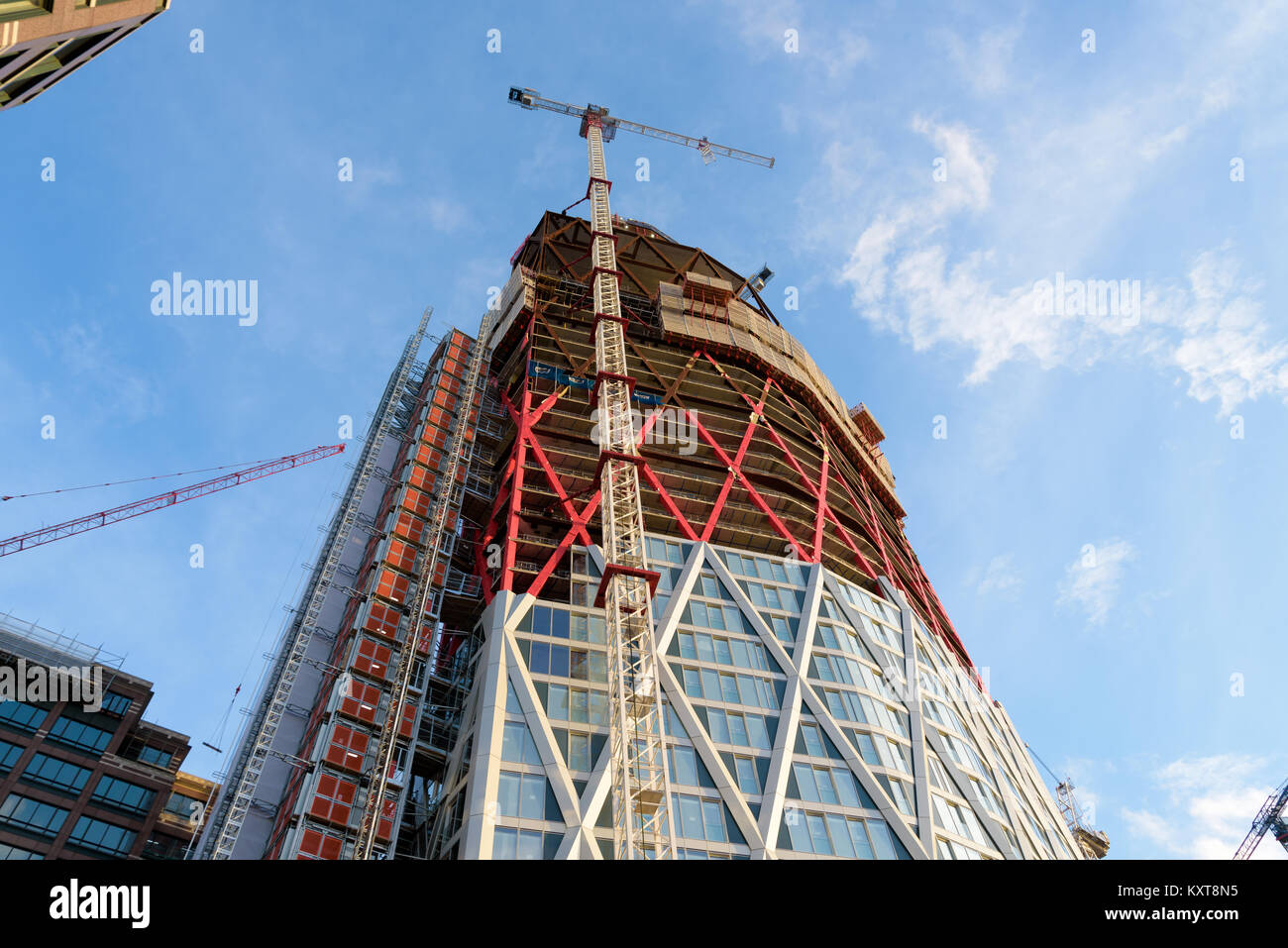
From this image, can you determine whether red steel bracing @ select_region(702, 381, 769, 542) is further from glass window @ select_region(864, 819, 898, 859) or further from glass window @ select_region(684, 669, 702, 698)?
glass window @ select_region(864, 819, 898, 859)

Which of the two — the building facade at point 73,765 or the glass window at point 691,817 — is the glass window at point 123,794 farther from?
the glass window at point 691,817

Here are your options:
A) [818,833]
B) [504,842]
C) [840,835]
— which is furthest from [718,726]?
[504,842]

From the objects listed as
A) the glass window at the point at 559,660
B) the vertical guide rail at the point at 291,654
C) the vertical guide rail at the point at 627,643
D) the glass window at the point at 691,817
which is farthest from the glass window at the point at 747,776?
the vertical guide rail at the point at 291,654

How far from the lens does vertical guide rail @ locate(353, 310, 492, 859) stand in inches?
1809

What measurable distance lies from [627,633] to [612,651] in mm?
2548

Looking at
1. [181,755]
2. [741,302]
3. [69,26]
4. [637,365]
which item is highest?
[741,302]

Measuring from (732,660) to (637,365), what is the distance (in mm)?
34263

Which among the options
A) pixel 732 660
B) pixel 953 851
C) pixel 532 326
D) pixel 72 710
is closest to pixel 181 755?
pixel 72 710

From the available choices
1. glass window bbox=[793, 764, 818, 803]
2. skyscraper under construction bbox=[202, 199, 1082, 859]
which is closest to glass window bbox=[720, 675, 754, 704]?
skyscraper under construction bbox=[202, 199, 1082, 859]

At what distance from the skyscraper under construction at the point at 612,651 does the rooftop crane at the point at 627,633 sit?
0.37 metres

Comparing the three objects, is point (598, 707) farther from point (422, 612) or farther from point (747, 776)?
point (422, 612)

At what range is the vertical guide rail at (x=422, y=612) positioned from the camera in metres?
45.9
